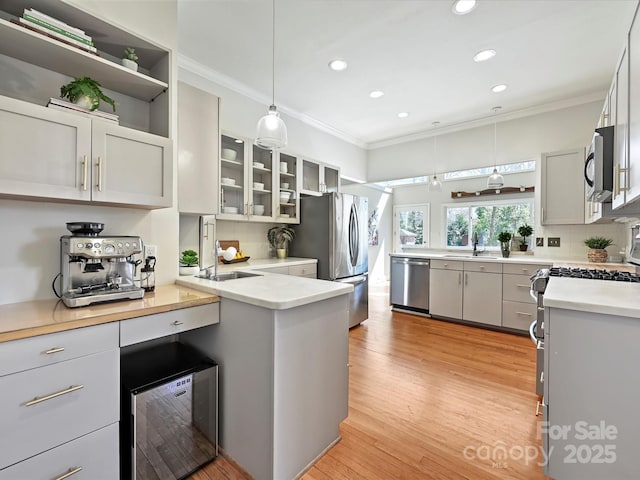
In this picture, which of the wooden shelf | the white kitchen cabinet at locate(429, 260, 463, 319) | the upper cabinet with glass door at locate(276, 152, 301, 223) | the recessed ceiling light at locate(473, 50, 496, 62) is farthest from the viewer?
the wooden shelf

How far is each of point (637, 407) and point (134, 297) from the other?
229cm

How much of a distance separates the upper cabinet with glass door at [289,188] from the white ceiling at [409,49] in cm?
78

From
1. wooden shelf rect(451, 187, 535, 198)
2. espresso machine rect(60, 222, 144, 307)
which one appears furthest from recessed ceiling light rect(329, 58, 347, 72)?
wooden shelf rect(451, 187, 535, 198)

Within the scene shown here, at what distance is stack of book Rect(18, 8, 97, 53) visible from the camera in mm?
1399

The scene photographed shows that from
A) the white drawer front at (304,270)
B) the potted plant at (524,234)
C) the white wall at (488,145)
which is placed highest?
the white wall at (488,145)

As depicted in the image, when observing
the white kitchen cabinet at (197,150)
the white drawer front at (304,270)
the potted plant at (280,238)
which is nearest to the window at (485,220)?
the white drawer front at (304,270)

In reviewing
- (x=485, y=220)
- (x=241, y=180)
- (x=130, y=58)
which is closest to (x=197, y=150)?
(x=130, y=58)

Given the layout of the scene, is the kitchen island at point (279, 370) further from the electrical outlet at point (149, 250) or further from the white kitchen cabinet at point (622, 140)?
the white kitchen cabinet at point (622, 140)

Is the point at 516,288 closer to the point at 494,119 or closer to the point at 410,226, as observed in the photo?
the point at 494,119

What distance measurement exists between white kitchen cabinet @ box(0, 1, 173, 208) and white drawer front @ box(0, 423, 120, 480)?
3.62 ft

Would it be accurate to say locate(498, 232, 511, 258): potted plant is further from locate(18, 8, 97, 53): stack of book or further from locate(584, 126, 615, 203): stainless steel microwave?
locate(18, 8, 97, 53): stack of book

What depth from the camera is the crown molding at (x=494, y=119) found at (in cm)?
355

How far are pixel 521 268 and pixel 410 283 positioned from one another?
1.44 meters

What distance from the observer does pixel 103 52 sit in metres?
1.86
